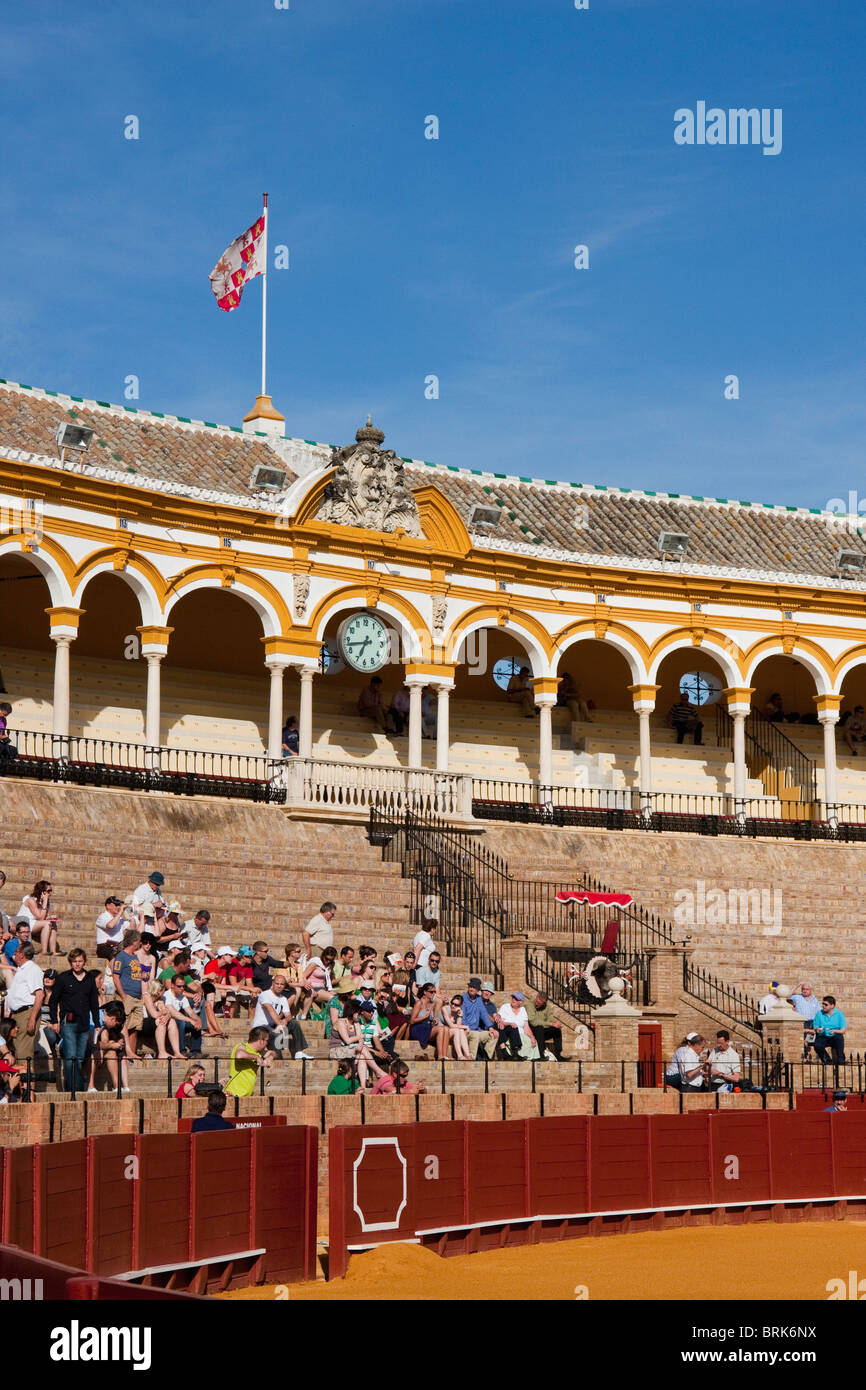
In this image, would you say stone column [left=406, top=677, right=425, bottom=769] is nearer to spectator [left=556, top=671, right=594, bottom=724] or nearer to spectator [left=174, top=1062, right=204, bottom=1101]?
spectator [left=556, top=671, right=594, bottom=724]

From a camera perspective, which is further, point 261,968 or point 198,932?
point 198,932

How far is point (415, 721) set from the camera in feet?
112

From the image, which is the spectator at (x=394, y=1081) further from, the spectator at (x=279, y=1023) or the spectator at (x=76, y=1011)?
the spectator at (x=76, y=1011)

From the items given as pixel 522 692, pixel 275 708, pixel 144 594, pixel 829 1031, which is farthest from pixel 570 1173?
pixel 522 692

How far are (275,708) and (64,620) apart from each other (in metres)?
3.85

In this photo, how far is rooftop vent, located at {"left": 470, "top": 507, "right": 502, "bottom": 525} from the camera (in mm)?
36250

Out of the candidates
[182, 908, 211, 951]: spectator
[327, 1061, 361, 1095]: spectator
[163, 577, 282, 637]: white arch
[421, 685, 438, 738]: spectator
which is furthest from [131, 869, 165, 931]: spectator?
[421, 685, 438, 738]: spectator

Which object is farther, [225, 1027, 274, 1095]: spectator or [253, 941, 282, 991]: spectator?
[253, 941, 282, 991]: spectator

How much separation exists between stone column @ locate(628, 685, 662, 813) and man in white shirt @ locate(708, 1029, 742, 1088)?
11890 millimetres

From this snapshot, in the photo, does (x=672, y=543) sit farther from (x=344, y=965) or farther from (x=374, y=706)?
(x=344, y=965)

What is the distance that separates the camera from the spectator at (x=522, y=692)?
124ft

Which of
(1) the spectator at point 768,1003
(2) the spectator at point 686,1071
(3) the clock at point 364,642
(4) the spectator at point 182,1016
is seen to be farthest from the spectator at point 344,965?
(3) the clock at point 364,642
